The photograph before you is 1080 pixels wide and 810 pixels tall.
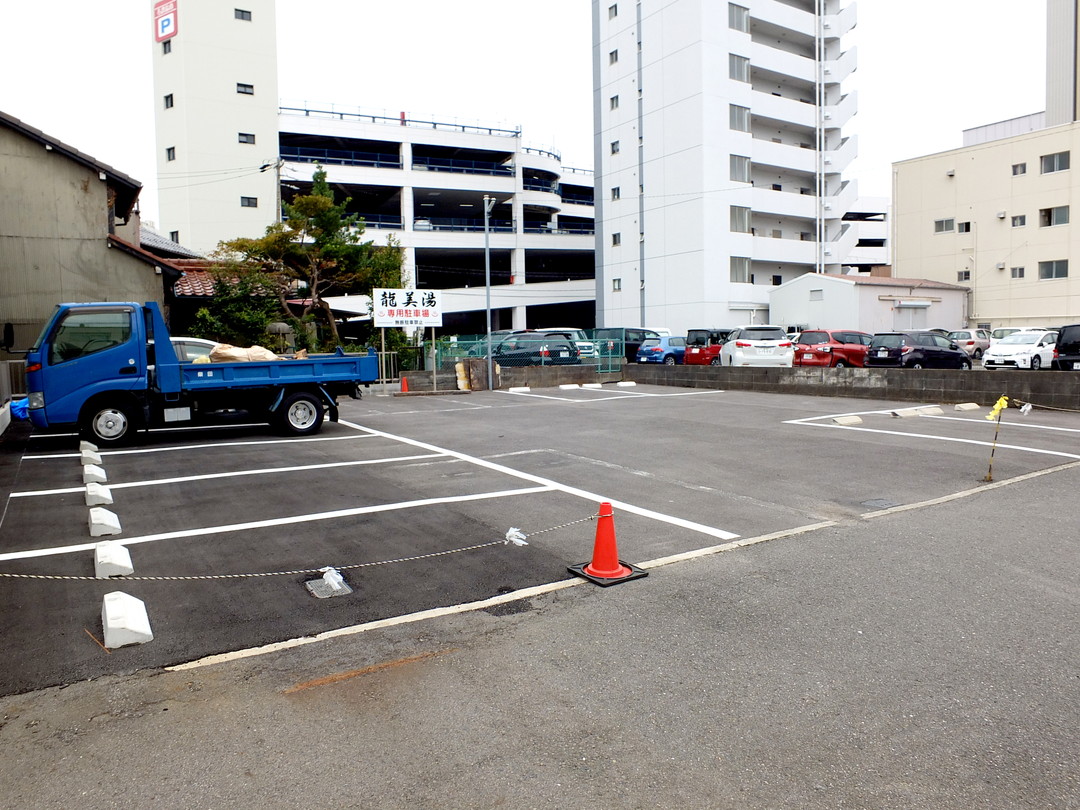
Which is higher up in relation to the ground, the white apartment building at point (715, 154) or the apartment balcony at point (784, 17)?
the apartment balcony at point (784, 17)

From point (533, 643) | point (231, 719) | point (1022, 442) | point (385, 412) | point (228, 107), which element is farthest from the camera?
point (228, 107)

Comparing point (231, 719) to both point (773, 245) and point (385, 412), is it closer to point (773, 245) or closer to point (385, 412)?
point (385, 412)

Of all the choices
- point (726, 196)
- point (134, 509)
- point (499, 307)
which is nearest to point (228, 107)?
point (499, 307)

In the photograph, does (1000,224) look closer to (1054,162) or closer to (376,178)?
(1054,162)

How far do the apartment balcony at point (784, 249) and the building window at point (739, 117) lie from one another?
6748 mm

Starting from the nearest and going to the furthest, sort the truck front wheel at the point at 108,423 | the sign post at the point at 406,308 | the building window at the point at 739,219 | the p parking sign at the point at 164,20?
the truck front wheel at the point at 108,423 < the sign post at the point at 406,308 < the p parking sign at the point at 164,20 < the building window at the point at 739,219

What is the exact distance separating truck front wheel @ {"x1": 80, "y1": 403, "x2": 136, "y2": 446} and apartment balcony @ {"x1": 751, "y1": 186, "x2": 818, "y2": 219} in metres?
42.6

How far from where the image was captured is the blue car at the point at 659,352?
32.7 m

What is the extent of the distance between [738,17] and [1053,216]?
71.5ft

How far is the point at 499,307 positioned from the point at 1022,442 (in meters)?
47.8

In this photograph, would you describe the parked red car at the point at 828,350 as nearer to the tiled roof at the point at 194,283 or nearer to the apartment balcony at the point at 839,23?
the tiled roof at the point at 194,283

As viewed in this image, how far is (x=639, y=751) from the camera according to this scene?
11.4ft

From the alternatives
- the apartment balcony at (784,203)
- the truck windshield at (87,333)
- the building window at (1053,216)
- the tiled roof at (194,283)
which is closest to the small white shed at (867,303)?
the building window at (1053,216)

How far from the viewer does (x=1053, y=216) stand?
43.9 meters
